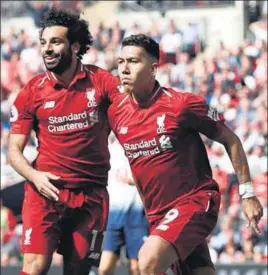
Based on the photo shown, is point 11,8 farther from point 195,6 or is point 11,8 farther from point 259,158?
point 259,158

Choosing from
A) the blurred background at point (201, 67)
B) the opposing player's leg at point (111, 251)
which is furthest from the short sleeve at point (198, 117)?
the blurred background at point (201, 67)

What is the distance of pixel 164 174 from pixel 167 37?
12.5m

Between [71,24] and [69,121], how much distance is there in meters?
0.78

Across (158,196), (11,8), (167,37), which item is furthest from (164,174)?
(11,8)

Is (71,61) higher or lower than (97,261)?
higher

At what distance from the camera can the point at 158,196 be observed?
355 inches

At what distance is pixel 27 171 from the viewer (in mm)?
9523

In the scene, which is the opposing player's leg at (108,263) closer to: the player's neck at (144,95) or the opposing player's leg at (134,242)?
the opposing player's leg at (134,242)

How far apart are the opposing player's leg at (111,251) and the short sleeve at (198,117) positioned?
4231 mm

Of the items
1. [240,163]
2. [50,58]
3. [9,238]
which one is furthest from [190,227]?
[9,238]

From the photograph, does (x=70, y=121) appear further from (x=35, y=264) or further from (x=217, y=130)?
(x=217, y=130)

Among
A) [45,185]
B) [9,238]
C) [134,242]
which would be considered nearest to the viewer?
[45,185]

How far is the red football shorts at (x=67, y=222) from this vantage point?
9.61 m

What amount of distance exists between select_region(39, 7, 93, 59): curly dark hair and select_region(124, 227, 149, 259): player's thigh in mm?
3587
